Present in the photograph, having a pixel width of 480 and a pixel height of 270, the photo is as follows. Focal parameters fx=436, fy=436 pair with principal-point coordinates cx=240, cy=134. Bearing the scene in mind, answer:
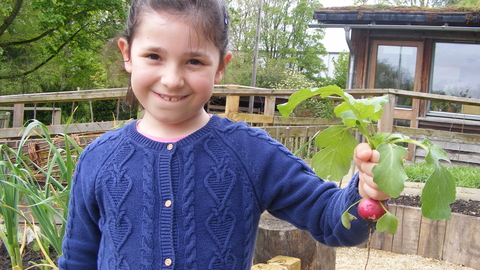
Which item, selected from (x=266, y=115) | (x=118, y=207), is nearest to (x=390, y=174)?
(x=118, y=207)

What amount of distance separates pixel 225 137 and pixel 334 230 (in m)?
0.41

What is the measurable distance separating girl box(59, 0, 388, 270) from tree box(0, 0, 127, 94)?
8116mm

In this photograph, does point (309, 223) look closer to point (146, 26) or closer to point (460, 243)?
point (146, 26)

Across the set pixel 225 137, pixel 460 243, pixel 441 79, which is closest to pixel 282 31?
pixel 441 79

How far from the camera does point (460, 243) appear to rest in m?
3.32

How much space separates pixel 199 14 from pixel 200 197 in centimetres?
51

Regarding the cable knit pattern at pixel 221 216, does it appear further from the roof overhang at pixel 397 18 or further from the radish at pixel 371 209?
the roof overhang at pixel 397 18

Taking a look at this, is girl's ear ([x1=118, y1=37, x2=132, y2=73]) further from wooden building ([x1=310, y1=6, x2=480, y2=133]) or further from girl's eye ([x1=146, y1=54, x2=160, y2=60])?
wooden building ([x1=310, y1=6, x2=480, y2=133])

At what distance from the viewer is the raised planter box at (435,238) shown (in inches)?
129

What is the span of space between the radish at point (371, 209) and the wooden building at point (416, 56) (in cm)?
773

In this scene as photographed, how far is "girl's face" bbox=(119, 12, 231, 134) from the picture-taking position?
45.9 inches

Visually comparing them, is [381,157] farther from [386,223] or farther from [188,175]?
[188,175]

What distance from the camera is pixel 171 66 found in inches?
46.1

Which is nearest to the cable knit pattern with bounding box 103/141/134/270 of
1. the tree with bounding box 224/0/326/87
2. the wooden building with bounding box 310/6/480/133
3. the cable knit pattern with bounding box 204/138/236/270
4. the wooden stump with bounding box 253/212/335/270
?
the cable knit pattern with bounding box 204/138/236/270
